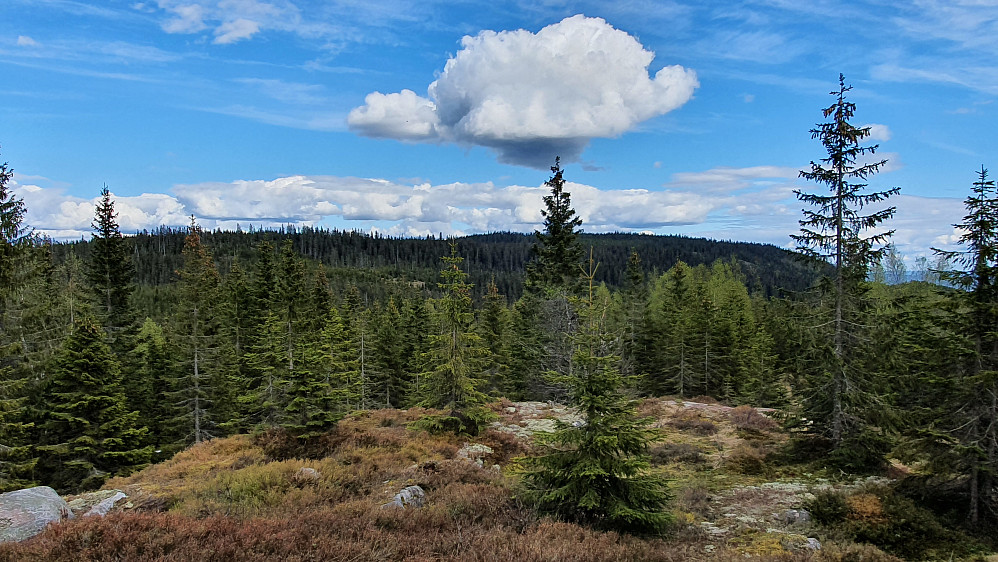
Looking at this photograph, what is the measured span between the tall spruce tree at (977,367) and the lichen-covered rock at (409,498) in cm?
1277

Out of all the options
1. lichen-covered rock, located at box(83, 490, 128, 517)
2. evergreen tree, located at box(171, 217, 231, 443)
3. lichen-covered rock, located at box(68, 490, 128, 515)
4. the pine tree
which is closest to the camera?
the pine tree

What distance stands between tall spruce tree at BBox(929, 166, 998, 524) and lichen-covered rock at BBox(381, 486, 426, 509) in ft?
41.9

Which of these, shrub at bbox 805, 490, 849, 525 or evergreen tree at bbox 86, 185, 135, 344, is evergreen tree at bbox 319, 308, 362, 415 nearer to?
evergreen tree at bbox 86, 185, 135, 344

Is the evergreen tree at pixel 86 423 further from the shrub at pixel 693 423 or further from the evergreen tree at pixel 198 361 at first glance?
the shrub at pixel 693 423

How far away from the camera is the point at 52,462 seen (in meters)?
21.9

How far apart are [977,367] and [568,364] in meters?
17.4

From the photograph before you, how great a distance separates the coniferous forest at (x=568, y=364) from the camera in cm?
1012

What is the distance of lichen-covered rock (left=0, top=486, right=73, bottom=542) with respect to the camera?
7410 mm

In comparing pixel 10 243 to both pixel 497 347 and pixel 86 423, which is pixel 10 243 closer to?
pixel 86 423

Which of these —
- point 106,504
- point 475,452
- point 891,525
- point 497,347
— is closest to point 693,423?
point 475,452

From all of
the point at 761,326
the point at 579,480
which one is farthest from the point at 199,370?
the point at 761,326

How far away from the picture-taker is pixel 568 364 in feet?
88.4

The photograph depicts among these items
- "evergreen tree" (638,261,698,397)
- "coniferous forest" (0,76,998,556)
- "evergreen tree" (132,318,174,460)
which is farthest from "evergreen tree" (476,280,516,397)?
"evergreen tree" (132,318,174,460)

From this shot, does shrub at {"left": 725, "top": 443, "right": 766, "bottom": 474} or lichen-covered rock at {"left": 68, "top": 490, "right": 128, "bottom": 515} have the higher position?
lichen-covered rock at {"left": 68, "top": 490, "right": 128, "bottom": 515}
